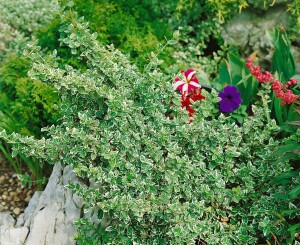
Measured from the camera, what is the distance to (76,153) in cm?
299

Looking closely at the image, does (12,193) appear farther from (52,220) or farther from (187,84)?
(187,84)

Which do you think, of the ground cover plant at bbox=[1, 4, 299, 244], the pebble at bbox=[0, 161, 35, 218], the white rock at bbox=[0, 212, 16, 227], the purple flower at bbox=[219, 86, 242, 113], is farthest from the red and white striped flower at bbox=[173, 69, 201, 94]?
the white rock at bbox=[0, 212, 16, 227]

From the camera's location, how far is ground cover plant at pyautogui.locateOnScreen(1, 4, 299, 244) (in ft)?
Result: 9.50

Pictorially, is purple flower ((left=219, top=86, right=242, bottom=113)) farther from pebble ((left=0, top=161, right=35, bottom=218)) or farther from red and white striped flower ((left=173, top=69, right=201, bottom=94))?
pebble ((left=0, top=161, right=35, bottom=218))

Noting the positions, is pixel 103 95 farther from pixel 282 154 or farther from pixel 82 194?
pixel 282 154

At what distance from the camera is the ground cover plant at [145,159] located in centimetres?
289

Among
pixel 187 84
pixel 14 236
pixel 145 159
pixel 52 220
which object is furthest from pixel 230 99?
pixel 14 236

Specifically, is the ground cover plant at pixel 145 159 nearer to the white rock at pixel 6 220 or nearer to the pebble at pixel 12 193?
the white rock at pixel 6 220

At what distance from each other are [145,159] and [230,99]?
1.11 meters

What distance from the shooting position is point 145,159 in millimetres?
2939

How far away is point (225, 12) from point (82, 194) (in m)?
2.17

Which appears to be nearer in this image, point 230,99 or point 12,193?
point 230,99

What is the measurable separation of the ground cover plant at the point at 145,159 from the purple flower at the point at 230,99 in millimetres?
458

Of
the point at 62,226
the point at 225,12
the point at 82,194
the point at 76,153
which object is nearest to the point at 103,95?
the point at 76,153
